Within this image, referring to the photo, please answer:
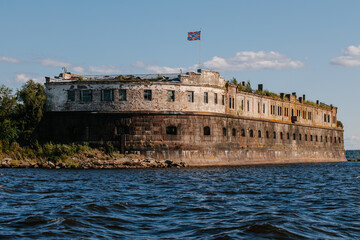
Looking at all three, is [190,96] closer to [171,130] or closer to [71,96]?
[171,130]

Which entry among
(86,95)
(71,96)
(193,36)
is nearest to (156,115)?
(86,95)

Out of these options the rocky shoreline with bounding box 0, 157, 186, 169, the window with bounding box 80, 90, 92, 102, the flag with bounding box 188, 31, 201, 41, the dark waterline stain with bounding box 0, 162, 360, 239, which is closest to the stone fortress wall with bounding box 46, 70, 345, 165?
the window with bounding box 80, 90, 92, 102

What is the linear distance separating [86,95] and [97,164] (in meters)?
7.23

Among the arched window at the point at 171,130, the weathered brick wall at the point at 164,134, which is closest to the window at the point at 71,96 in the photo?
the weathered brick wall at the point at 164,134

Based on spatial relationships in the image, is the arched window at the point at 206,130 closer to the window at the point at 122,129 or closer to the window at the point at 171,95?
the window at the point at 171,95

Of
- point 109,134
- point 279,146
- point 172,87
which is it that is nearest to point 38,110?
point 109,134

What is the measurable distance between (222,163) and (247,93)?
9524 mm

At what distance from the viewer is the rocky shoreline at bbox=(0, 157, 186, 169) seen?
118 feet

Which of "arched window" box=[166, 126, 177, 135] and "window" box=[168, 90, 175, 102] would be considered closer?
"arched window" box=[166, 126, 177, 135]

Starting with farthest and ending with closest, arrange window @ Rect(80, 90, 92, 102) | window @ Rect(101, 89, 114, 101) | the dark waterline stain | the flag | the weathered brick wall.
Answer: the flag → window @ Rect(80, 90, 92, 102) → window @ Rect(101, 89, 114, 101) → the weathered brick wall → the dark waterline stain

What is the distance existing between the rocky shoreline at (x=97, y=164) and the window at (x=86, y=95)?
6.04 metres

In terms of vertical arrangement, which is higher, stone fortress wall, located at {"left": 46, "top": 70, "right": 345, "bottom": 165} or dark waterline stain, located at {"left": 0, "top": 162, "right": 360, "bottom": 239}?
stone fortress wall, located at {"left": 46, "top": 70, "right": 345, "bottom": 165}

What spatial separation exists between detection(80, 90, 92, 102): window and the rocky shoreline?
19.8 ft

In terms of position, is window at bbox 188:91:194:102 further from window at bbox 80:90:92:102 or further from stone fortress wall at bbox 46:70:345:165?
window at bbox 80:90:92:102
